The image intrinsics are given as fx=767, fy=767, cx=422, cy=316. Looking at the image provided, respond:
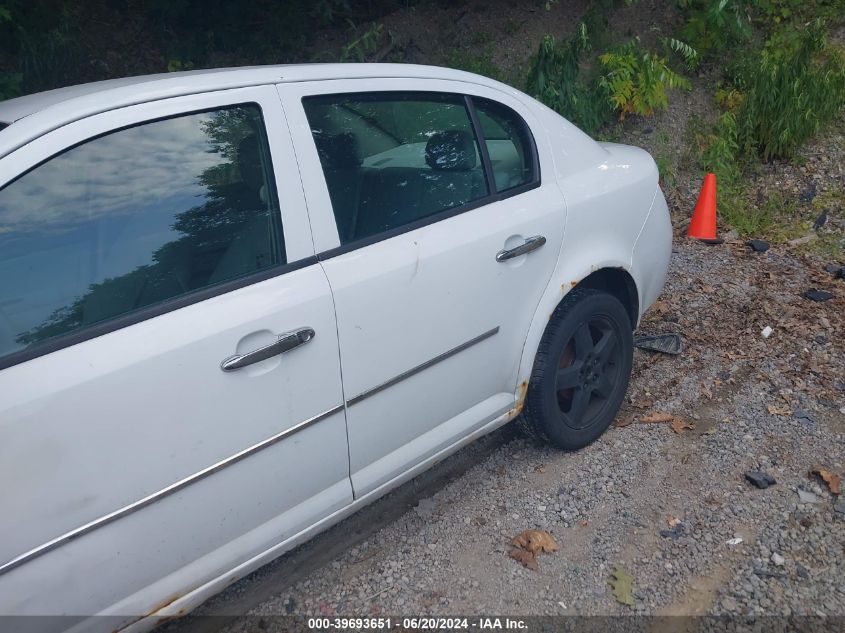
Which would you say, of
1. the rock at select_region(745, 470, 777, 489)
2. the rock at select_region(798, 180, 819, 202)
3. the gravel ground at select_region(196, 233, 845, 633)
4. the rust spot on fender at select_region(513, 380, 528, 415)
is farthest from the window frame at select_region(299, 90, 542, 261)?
the rock at select_region(798, 180, 819, 202)

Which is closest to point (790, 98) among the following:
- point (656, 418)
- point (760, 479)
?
point (656, 418)

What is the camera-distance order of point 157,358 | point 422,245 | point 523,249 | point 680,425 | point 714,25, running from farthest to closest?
point 714,25 → point 680,425 → point 523,249 → point 422,245 → point 157,358

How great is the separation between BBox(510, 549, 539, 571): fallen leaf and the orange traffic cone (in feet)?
12.1

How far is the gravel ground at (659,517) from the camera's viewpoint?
2787mm

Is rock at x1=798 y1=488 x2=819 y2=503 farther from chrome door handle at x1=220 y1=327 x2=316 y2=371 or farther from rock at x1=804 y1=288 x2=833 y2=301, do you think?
chrome door handle at x1=220 y1=327 x2=316 y2=371

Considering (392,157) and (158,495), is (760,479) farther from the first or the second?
(158,495)

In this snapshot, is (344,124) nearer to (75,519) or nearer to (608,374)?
(75,519)

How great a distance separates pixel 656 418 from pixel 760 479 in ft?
2.08

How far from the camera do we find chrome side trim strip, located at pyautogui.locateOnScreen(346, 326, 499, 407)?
253 centimetres

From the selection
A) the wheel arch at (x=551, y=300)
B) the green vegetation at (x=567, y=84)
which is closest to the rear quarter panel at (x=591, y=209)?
the wheel arch at (x=551, y=300)

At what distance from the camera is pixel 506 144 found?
125 inches

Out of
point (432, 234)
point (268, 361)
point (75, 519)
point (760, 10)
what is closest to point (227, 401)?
point (268, 361)

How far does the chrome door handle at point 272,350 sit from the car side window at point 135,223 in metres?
0.23

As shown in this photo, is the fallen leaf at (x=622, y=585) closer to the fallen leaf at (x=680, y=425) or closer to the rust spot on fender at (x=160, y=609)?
the fallen leaf at (x=680, y=425)
